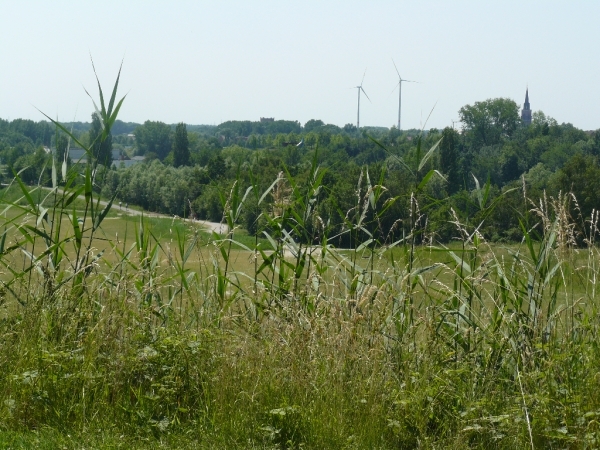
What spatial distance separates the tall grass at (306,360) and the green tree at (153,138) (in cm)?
14339

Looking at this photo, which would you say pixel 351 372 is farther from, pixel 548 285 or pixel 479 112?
pixel 479 112

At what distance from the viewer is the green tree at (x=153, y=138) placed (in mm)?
146625

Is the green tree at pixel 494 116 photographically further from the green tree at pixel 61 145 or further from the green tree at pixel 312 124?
the green tree at pixel 61 145

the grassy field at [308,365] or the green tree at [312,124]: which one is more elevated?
the green tree at [312,124]

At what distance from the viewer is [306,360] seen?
3.70 m

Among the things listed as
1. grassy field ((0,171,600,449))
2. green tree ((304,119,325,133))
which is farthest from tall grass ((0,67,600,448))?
green tree ((304,119,325,133))

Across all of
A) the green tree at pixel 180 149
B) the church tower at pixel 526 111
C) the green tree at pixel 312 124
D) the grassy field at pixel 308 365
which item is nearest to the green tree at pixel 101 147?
the grassy field at pixel 308 365

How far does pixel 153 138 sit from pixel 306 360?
487 feet

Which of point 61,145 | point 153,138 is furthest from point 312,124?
point 61,145

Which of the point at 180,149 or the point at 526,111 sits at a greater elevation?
the point at 526,111

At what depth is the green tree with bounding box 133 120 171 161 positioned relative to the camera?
14662 cm

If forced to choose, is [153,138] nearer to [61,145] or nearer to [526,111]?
[526,111]

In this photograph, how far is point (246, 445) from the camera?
3.28 metres

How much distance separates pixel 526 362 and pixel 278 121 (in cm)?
19308
